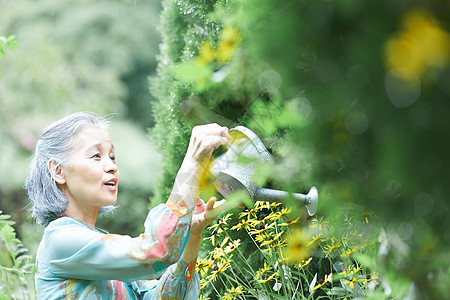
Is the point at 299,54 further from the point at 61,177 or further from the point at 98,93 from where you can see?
the point at 98,93

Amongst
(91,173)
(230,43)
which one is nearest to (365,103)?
(230,43)

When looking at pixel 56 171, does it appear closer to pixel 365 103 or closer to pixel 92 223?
pixel 92 223

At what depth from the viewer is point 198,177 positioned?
4.55 ft

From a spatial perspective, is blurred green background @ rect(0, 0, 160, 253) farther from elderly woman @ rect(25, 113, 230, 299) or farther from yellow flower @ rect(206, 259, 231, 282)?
elderly woman @ rect(25, 113, 230, 299)

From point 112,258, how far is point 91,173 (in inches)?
14.5

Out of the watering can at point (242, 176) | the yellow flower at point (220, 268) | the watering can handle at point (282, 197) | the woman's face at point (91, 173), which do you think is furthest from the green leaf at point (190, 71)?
the yellow flower at point (220, 268)

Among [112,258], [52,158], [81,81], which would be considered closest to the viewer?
[112,258]

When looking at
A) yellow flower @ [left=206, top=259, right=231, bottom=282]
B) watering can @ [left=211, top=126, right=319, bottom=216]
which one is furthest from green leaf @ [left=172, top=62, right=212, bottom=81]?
yellow flower @ [left=206, top=259, right=231, bottom=282]

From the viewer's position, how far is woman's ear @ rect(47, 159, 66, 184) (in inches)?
70.9

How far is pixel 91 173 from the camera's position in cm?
174

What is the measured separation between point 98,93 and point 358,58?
406 inches

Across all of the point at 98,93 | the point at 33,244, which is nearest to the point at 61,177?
the point at 33,244

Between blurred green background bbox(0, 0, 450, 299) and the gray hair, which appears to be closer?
blurred green background bbox(0, 0, 450, 299)

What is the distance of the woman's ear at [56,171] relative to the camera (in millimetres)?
1800
